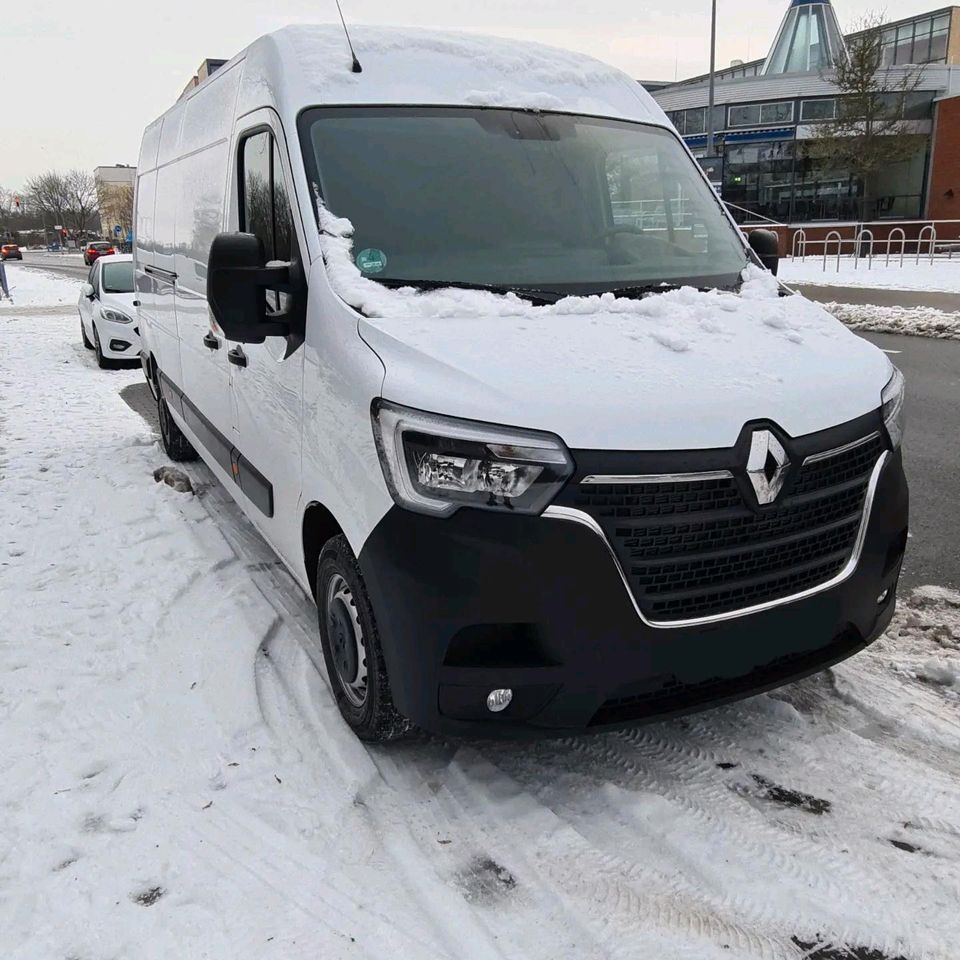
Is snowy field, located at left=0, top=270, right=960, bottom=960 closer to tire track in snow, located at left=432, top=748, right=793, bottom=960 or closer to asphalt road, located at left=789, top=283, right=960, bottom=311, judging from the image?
tire track in snow, located at left=432, top=748, right=793, bottom=960

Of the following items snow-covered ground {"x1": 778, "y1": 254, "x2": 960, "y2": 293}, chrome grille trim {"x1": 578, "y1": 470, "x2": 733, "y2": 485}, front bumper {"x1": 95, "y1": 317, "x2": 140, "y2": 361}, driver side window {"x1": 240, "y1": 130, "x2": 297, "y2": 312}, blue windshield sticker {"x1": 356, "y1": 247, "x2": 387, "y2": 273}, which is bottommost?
snow-covered ground {"x1": 778, "y1": 254, "x2": 960, "y2": 293}

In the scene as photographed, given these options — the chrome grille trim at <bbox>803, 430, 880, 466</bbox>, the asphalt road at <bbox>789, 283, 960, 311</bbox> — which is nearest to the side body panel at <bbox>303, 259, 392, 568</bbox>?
the chrome grille trim at <bbox>803, 430, 880, 466</bbox>

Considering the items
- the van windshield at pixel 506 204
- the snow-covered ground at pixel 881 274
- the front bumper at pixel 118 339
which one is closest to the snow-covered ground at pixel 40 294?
the front bumper at pixel 118 339

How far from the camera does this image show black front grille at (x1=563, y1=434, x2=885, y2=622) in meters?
2.51

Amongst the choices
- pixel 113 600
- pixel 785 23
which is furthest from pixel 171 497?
pixel 785 23

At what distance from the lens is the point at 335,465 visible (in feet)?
9.73

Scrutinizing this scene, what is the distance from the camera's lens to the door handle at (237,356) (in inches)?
160

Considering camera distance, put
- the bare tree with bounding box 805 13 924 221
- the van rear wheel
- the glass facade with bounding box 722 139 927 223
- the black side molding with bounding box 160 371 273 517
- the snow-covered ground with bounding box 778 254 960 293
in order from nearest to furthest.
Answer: the black side molding with bounding box 160 371 273 517 < the van rear wheel < the snow-covered ground with bounding box 778 254 960 293 < the bare tree with bounding box 805 13 924 221 < the glass facade with bounding box 722 139 927 223

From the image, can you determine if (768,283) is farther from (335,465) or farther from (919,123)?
(919,123)

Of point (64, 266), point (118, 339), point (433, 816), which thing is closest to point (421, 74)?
point (433, 816)

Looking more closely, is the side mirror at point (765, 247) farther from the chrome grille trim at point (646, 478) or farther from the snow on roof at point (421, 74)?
the chrome grille trim at point (646, 478)

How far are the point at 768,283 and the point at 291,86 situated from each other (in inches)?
80.3

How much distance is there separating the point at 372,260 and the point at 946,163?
152 feet

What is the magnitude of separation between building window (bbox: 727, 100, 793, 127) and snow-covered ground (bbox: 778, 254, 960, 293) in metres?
15.3
